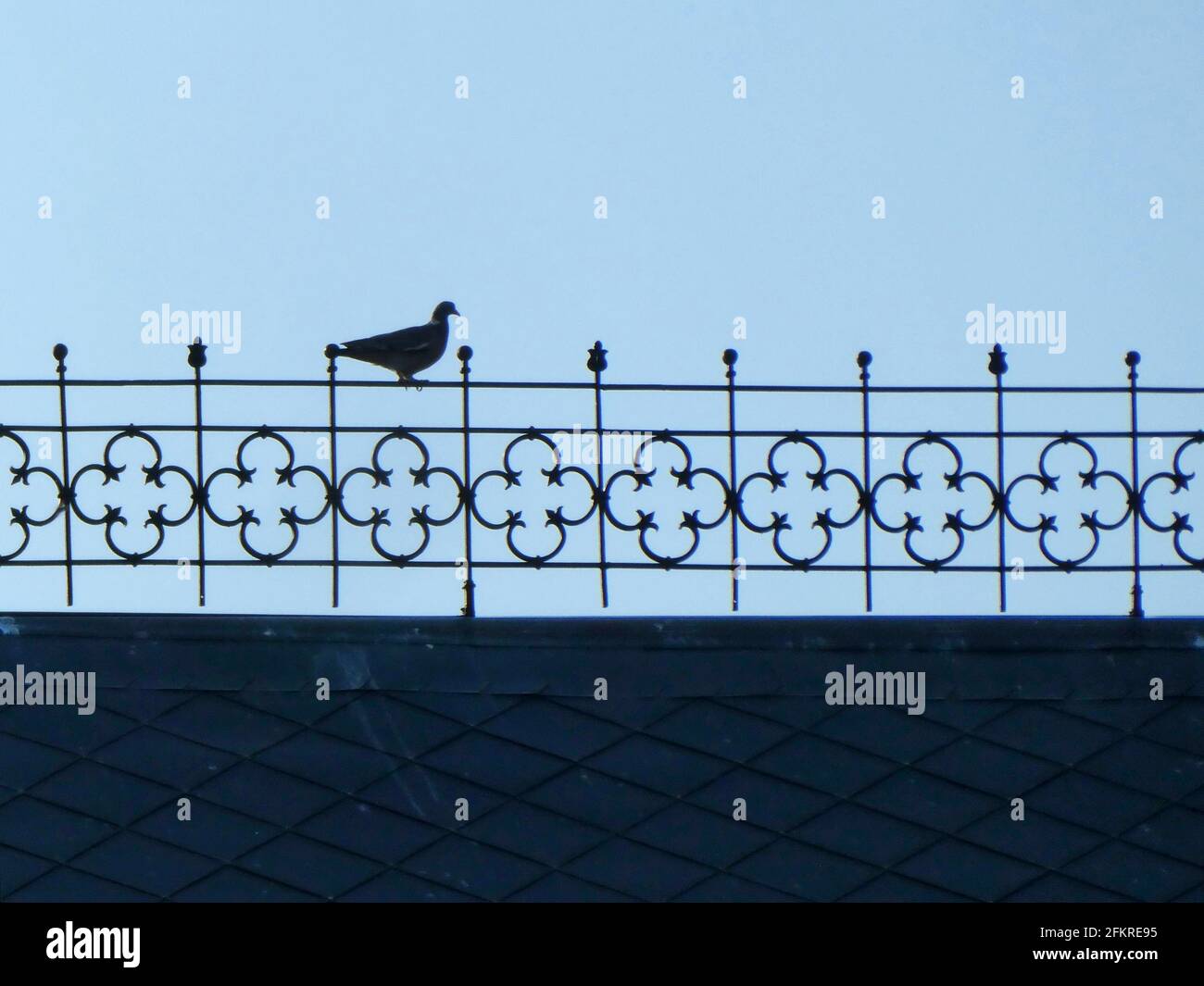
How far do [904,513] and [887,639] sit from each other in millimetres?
569

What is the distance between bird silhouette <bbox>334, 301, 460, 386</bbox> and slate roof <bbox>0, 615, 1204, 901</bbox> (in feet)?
5.27

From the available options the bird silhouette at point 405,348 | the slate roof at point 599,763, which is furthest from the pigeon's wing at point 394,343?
the slate roof at point 599,763

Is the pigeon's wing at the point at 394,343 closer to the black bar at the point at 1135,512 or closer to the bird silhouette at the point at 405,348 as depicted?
the bird silhouette at the point at 405,348

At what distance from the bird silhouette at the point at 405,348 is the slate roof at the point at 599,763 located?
63.2 inches

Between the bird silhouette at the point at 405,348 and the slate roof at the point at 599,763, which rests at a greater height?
the bird silhouette at the point at 405,348

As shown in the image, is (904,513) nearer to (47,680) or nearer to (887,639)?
(887,639)

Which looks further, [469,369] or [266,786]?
[469,369]

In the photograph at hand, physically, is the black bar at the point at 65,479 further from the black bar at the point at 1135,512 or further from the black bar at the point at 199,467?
the black bar at the point at 1135,512

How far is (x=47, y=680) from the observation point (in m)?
9.00

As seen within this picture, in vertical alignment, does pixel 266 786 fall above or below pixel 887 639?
below

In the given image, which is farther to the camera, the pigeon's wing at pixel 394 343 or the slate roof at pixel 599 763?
the pigeon's wing at pixel 394 343

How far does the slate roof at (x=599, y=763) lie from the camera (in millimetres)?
8750
